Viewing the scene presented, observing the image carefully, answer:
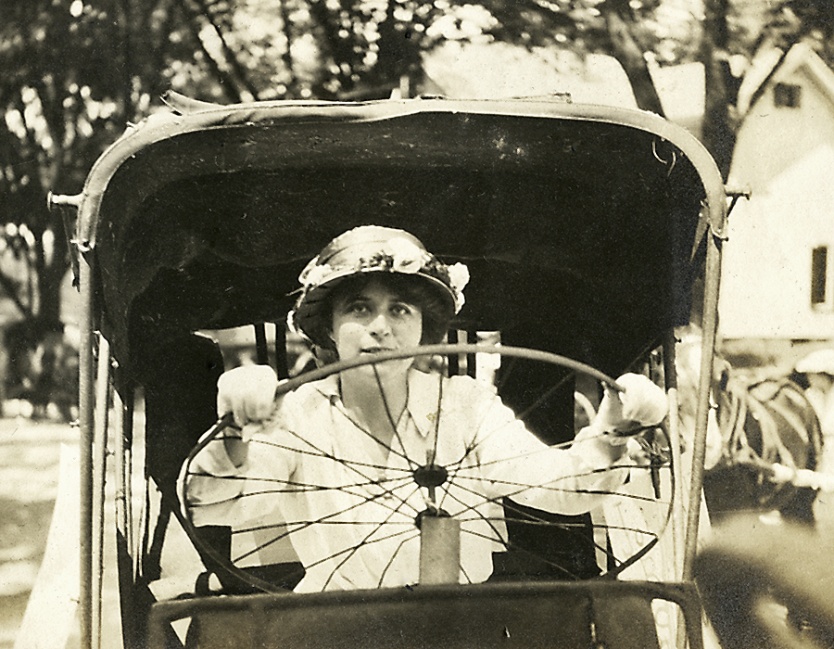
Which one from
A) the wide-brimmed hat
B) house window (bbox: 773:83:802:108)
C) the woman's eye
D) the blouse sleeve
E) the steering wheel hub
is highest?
house window (bbox: 773:83:802:108)

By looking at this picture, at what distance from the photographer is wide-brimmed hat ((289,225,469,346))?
1.45 metres

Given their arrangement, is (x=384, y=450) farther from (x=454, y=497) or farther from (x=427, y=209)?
(x=427, y=209)

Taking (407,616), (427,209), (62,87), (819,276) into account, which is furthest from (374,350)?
(819,276)

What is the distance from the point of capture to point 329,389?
1556 mm

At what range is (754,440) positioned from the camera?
2121 mm

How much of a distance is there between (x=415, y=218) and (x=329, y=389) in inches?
13.1

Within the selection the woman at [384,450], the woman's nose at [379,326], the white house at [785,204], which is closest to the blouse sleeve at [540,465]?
the woman at [384,450]

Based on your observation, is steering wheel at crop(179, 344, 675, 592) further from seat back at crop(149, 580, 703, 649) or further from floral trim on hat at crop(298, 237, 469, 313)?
floral trim on hat at crop(298, 237, 469, 313)

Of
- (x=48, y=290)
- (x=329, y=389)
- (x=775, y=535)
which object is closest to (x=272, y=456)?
(x=329, y=389)

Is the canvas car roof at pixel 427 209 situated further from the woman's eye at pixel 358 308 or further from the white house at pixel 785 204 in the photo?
the white house at pixel 785 204

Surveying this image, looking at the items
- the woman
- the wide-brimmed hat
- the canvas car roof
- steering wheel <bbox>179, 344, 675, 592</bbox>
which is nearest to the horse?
steering wheel <bbox>179, 344, 675, 592</bbox>

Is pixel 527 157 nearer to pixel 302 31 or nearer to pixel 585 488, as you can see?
pixel 585 488

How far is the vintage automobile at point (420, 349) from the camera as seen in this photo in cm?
126

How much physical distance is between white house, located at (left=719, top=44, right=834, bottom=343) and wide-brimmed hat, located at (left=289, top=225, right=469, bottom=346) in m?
0.72
